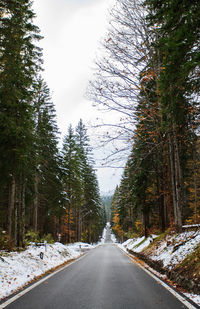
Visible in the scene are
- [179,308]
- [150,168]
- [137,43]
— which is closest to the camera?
[179,308]

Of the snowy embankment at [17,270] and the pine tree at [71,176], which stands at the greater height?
the pine tree at [71,176]

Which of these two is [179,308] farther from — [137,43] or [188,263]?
[137,43]

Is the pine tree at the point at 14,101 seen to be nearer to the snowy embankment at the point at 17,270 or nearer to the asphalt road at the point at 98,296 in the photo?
the snowy embankment at the point at 17,270

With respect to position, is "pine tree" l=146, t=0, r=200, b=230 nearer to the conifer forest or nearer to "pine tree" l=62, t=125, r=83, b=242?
the conifer forest

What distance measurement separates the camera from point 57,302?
5223mm

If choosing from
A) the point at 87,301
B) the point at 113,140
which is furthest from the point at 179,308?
the point at 113,140

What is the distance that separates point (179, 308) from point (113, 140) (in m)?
5.04

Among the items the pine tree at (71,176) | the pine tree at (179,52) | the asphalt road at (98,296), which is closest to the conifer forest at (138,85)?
the pine tree at (179,52)

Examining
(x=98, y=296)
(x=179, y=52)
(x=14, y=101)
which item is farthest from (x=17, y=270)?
(x=179, y=52)

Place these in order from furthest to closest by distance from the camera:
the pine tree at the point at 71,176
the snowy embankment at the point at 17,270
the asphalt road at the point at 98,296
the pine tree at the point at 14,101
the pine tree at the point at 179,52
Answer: the pine tree at the point at 71,176 → the pine tree at the point at 14,101 → the snowy embankment at the point at 17,270 → the pine tree at the point at 179,52 → the asphalt road at the point at 98,296

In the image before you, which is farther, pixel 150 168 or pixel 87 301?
pixel 150 168

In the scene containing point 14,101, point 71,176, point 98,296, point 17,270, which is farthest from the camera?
point 71,176

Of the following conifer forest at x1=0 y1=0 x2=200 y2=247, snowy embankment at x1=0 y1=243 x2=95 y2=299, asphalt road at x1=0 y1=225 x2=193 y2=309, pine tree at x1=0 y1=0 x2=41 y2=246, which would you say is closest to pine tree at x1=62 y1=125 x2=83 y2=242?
conifer forest at x1=0 y1=0 x2=200 y2=247

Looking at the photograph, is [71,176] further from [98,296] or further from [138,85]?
[98,296]
